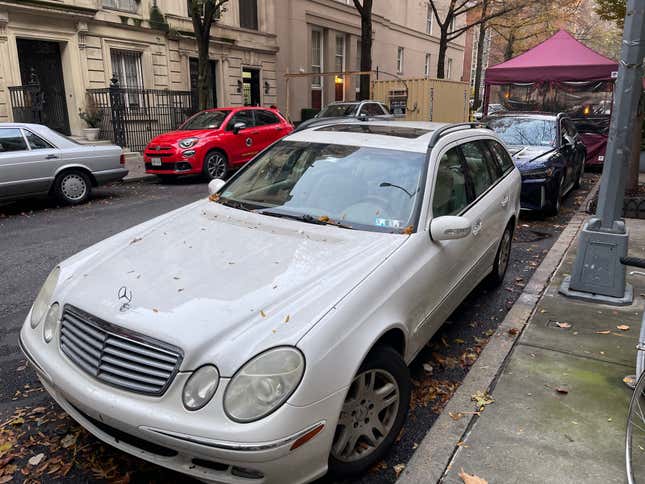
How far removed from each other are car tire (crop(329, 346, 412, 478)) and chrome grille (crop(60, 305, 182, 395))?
2.84 feet

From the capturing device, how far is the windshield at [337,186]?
3441mm

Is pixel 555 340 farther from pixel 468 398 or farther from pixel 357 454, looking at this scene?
pixel 357 454

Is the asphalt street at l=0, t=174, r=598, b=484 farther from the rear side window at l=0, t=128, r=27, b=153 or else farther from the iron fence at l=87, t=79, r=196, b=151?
the iron fence at l=87, t=79, r=196, b=151

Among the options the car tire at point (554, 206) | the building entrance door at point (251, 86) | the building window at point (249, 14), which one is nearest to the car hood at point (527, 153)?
the car tire at point (554, 206)

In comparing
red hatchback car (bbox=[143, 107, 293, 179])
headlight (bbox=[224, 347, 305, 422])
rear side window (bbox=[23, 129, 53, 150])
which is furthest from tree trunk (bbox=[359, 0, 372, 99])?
headlight (bbox=[224, 347, 305, 422])

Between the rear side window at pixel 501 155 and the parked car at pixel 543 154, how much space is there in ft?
9.40

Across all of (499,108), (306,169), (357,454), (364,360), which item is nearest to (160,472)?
(357,454)

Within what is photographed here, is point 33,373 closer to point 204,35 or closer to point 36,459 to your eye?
point 36,459

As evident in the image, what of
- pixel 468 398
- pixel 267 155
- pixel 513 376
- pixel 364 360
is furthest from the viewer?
pixel 267 155

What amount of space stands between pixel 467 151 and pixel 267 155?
168 cm

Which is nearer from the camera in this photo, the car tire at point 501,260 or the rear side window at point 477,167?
the rear side window at point 477,167

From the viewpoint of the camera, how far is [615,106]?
15.5ft

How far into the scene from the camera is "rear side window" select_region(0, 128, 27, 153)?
8.62 meters

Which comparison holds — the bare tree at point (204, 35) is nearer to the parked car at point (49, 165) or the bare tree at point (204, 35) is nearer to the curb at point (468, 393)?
the parked car at point (49, 165)
